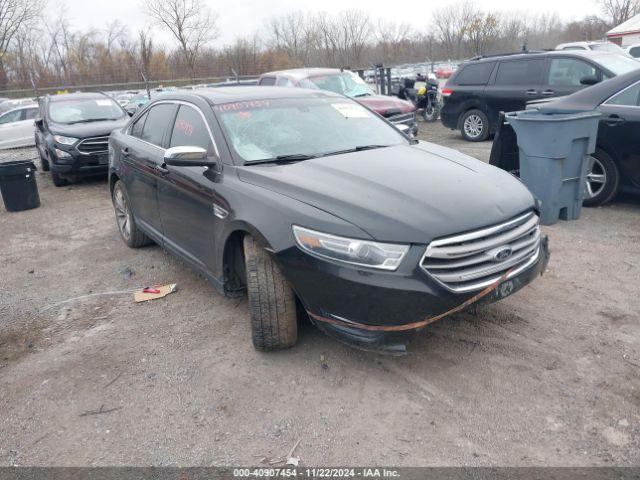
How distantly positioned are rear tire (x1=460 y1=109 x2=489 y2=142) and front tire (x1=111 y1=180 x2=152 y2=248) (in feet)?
26.6

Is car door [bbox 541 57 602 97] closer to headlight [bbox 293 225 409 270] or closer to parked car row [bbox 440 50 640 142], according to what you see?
parked car row [bbox 440 50 640 142]

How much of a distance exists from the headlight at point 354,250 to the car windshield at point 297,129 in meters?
0.99

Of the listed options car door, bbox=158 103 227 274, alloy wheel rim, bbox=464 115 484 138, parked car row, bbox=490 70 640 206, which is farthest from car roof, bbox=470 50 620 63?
car door, bbox=158 103 227 274

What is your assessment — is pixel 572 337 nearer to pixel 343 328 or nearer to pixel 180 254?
pixel 343 328

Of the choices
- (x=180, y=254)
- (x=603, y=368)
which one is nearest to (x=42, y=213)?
(x=180, y=254)

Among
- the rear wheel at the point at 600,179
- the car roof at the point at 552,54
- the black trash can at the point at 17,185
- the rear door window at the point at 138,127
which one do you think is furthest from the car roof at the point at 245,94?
the car roof at the point at 552,54

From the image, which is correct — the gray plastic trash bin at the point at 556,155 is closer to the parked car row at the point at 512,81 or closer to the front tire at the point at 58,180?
the parked car row at the point at 512,81

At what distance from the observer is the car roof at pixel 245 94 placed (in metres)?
4.30

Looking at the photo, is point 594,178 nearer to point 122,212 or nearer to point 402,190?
point 402,190

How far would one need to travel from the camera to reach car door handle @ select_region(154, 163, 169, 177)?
4.45 m

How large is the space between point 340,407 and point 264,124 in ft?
7.13

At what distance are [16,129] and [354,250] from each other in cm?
1568

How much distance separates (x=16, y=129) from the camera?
607 inches

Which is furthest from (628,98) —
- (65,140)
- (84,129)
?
(65,140)
